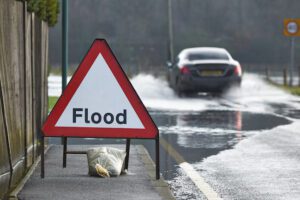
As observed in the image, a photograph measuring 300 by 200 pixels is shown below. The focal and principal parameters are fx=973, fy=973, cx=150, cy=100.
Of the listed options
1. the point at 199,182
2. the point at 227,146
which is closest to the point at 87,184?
the point at 199,182

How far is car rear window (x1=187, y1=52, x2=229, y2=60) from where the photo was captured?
98.8ft

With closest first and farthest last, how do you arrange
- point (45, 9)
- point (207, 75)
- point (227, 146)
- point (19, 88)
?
point (19, 88), point (45, 9), point (227, 146), point (207, 75)

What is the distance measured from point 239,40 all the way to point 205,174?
94487 millimetres

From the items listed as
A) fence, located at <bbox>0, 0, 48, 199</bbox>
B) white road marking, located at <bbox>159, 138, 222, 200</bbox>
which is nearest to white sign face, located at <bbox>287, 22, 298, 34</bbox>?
white road marking, located at <bbox>159, 138, 222, 200</bbox>

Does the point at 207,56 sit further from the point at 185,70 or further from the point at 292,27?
the point at 292,27

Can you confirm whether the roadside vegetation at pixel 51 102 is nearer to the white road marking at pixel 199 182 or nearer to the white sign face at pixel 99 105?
the white road marking at pixel 199 182

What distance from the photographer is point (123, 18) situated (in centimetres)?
11388

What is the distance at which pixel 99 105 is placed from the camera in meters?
9.45

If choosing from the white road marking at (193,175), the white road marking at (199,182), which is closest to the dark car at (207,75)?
the white road marking at (193,175)

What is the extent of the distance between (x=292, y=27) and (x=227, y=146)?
72.7 ft

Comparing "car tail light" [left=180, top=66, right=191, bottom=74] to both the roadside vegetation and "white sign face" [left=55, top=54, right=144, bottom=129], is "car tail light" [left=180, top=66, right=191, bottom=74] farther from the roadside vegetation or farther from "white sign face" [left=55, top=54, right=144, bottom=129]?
"white sign face" [left=55, top=54, right=144, bottom=129]

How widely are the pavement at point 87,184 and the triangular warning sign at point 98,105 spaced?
1.62ft

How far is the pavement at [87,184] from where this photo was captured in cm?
863

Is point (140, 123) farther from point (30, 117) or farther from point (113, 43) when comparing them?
point (113, 43)
